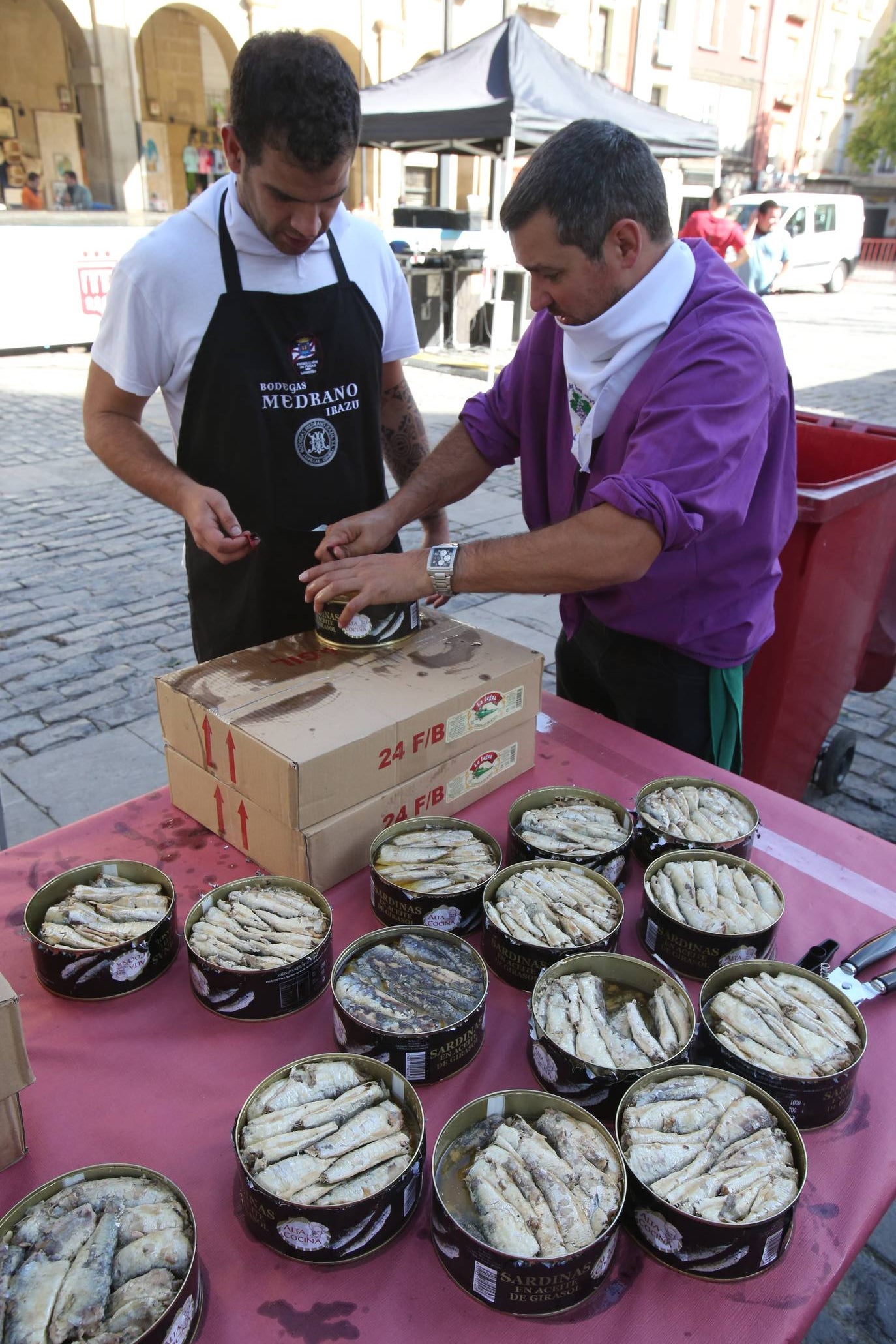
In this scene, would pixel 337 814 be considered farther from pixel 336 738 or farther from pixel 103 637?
pixel 103 637

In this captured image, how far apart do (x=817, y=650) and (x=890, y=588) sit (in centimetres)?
96

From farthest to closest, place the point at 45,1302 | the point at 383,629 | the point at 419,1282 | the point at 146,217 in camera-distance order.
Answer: the point at 146,217 → the point at 383,629 → the point at 419,1282 → the point at 45,1302

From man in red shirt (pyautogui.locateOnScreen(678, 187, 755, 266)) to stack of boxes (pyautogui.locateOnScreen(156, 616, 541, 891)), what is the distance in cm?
1103

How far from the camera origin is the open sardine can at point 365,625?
1970 millimetres

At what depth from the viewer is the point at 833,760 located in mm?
3846

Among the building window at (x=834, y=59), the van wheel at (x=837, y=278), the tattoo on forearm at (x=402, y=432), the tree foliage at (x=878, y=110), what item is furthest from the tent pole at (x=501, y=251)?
the building window at (x=834, y=59)

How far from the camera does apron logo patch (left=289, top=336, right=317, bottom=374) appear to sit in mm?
2377

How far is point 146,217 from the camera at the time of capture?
13102 millimetres

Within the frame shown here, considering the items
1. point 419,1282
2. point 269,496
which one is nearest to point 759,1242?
point 419,1282

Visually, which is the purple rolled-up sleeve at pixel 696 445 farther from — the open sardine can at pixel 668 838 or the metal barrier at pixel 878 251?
the metal barrier at pixel 878 251

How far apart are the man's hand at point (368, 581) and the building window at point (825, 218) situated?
2271cm

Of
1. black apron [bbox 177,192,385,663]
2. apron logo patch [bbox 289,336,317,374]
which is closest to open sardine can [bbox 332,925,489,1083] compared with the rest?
black apron [bbox 177,192,385,663]

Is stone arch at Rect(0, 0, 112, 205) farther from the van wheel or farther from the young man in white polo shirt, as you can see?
the young man in white polo shirt

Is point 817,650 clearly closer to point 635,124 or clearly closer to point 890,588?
point 890,588
